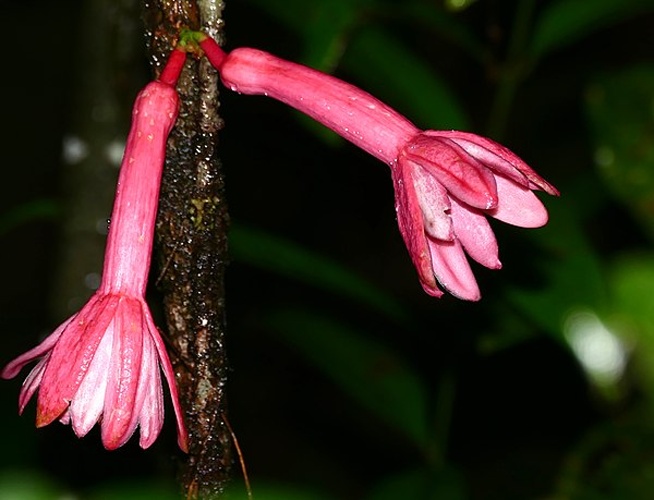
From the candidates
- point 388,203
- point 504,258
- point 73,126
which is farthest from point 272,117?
point 504,258

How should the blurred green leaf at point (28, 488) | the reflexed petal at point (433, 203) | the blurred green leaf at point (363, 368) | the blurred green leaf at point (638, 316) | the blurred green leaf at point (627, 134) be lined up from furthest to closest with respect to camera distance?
the blurred green leaf at point (363, 368) < the blurred green leaf at point (627, 134) < the reflexed petal at point (433, 203) < the blurred green leaf at point (638, 316) < the blurred green leaf at point (28, 488)

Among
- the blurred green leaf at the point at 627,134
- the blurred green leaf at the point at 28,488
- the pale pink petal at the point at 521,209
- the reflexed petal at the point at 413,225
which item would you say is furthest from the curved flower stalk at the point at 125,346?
the blurred green leaf at the point at 627,134

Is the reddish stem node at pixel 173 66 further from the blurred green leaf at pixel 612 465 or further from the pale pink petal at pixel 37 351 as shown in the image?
the blurred green leaf at pixel 612 465

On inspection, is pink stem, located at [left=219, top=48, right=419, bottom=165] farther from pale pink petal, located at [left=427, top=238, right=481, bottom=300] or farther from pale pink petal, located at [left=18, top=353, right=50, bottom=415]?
pale pink petal, located at [left=18, top=353, right=50, bottom=415]

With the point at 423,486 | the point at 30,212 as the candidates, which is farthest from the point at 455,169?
the point at 30,212

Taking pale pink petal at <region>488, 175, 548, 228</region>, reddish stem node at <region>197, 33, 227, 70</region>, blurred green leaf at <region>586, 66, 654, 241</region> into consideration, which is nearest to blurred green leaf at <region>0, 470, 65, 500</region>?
reddish stem node at <region>197, 33, 227, 70</region>

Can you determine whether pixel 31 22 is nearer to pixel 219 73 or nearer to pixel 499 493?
pixel 499 493
